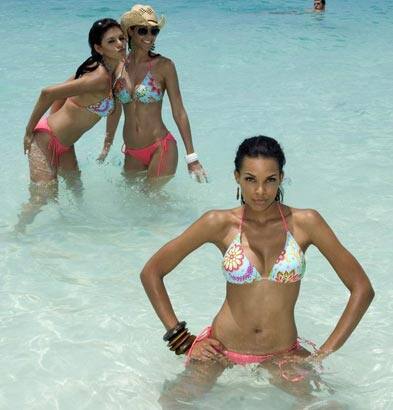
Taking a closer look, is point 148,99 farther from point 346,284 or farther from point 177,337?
point 346,284

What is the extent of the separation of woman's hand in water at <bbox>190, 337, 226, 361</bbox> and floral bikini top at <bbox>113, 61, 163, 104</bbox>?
2876mm

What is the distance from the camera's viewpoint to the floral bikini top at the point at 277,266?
144 inches

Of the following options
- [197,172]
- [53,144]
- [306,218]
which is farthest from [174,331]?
[53,144]

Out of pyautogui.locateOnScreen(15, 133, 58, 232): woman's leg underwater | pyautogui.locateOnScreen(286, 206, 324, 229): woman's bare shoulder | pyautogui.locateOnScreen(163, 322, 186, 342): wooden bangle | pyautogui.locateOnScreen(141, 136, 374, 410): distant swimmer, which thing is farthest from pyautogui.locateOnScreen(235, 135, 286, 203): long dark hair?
pyautogui.locateOnScreen(15, 133, 58, 232): woman's leg underwater

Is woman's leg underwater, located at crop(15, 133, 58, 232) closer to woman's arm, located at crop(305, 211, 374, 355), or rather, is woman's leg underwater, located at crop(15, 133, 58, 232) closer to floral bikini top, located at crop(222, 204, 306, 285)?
floral bikini top, located at crop(222, 204, 306, 285)

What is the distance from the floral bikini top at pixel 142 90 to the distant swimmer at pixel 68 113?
0.26ft

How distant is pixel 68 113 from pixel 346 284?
3.30 metres

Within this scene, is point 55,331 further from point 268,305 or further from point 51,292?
point 268,305

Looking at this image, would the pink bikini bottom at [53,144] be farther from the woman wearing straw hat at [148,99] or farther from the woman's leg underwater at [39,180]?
the woman wearing straw hat at [148,99]

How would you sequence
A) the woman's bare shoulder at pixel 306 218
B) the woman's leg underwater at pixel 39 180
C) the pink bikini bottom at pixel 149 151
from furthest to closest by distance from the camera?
the pink bikini bottom at pixel 149 151
the woman's leg underwater at pixel 39 180
the woman's bare shoulder at pixel 306 218

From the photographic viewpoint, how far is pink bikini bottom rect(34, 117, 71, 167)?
6297mm

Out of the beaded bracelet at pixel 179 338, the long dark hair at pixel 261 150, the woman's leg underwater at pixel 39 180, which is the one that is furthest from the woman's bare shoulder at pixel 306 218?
the woman's leg underwater at pixel 39 180

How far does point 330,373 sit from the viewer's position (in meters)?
4.34

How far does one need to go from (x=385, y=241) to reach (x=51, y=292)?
243 centimetres
